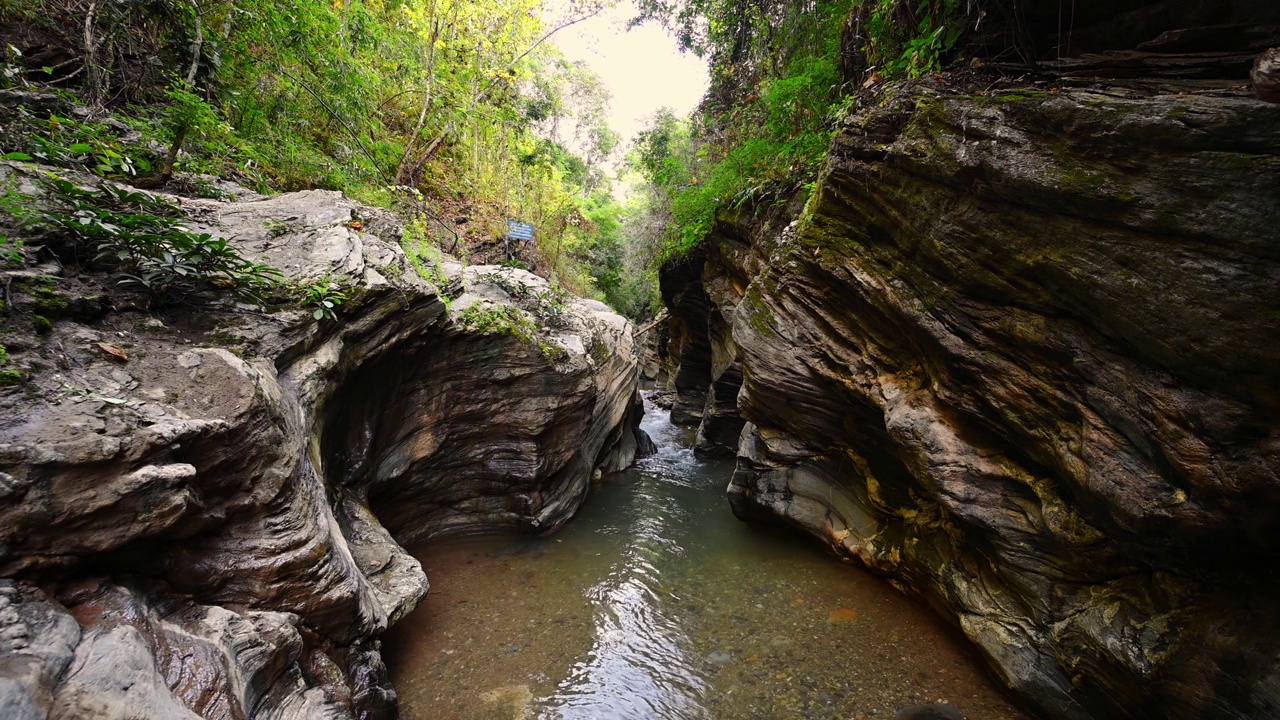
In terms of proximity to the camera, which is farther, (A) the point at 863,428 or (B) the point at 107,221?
(A) the point at 863,428

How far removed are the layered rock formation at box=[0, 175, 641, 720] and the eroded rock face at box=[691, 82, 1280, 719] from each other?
5282mm

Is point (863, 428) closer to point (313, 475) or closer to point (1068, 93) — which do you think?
point (1068, 93)

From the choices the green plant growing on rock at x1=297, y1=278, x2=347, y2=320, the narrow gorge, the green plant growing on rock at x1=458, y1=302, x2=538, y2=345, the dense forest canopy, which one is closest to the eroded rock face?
the narrow gorge

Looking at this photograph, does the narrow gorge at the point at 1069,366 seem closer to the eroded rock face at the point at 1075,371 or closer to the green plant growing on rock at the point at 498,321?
the eroded rock face at the point at 1075,371

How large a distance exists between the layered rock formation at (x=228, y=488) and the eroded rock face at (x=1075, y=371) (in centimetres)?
528

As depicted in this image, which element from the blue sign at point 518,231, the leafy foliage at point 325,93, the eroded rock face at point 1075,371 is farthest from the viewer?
the blue sign at point 518,231

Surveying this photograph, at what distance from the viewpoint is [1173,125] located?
2.83 meters

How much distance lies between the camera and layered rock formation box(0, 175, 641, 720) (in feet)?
6.99

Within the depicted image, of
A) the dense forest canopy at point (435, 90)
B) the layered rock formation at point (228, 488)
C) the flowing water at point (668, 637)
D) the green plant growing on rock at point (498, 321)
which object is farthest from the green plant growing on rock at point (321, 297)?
the flowing water at point (668, 637)

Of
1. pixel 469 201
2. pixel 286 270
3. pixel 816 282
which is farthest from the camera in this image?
pixel 469 201

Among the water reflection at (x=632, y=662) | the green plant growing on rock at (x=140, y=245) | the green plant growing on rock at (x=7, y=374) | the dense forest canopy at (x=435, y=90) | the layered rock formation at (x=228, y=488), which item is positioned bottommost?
the water reflection at (x=632, y=662)

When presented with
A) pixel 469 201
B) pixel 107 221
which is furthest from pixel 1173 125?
pixel 469 201

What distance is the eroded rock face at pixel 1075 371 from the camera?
2.76m

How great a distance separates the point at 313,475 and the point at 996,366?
5.74m
